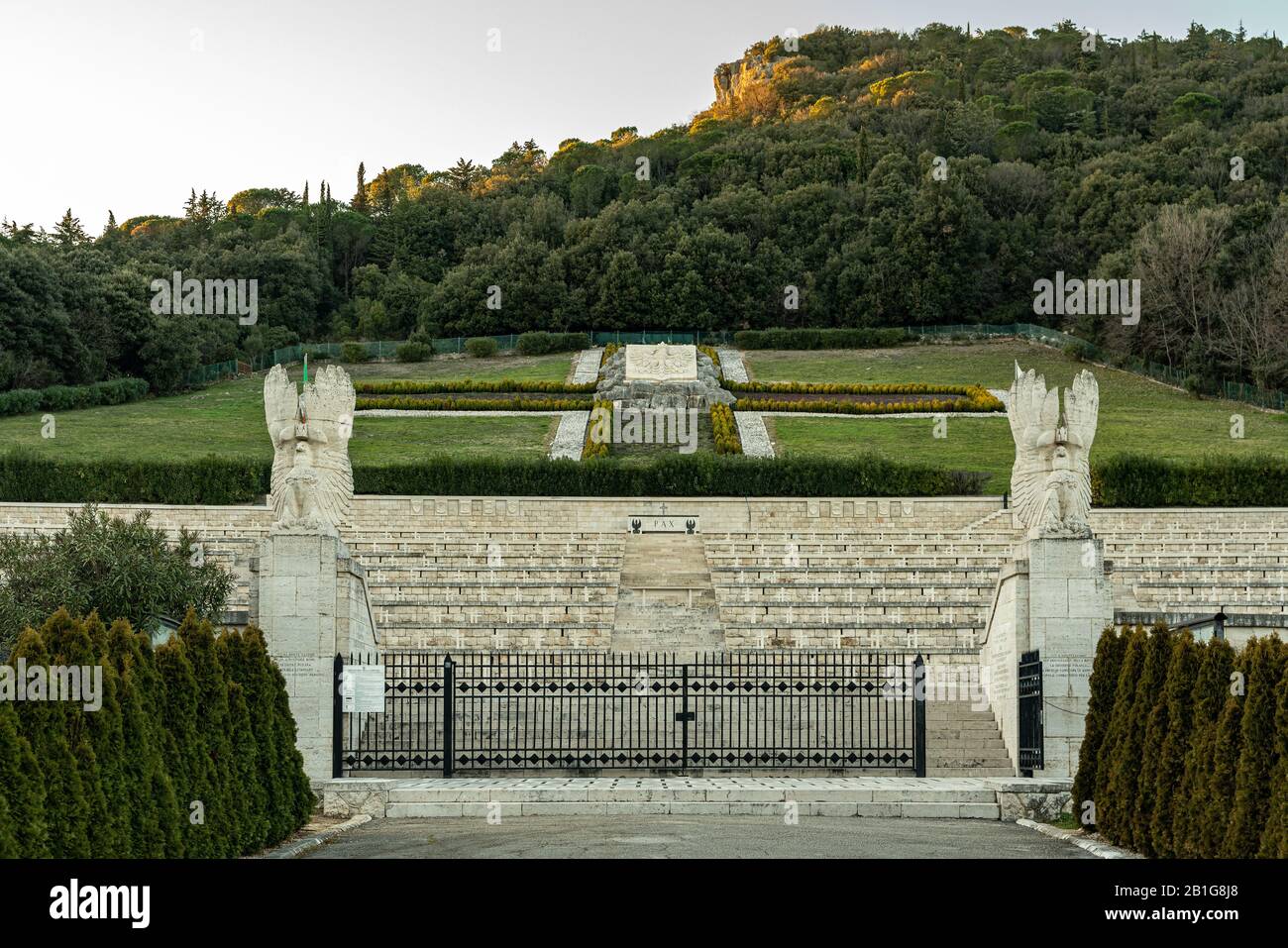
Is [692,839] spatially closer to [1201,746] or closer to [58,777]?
[1201,746]

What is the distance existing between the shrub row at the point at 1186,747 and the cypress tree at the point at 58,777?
6.87 m

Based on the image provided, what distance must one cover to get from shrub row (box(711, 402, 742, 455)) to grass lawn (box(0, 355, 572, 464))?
4.43 metres

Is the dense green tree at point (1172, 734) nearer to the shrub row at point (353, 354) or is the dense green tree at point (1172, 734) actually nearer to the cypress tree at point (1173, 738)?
the cypress tree at point (1173, 738)

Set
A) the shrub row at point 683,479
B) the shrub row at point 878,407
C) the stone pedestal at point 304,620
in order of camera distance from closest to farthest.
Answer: the stone pedestal at point 304,620 → the shrub row at point 683,479 → the shrub row at point 878,407

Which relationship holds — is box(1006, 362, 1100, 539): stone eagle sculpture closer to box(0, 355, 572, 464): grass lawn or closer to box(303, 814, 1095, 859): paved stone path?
box(303, 814, 1095, 859): paved stone path

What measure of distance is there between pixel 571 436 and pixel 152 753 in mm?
31427

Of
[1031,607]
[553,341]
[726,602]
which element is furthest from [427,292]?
[1031,607]

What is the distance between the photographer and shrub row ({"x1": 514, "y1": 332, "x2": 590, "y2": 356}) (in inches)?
2378

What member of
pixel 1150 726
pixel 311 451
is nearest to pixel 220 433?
pixel 311 451

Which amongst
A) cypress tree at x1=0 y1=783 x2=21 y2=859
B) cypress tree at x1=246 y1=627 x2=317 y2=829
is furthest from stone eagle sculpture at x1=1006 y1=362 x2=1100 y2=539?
cypress tree at x1=0 y1=783 x2=21 y2=859

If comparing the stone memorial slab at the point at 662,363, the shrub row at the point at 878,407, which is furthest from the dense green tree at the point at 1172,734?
the stone memorial slab at the point at 662,363

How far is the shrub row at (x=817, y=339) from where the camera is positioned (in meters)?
61.1

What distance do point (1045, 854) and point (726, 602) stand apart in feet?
42.2
